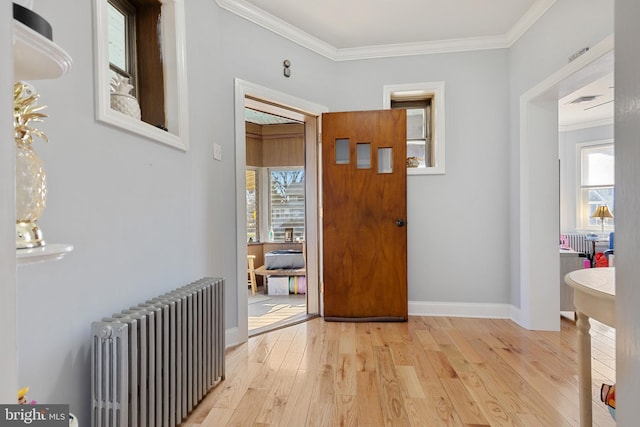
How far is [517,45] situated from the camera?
2.98 m

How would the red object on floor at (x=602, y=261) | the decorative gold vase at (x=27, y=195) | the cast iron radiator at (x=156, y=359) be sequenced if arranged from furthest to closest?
the red object on floor at (x=602, y=261), the cast iron radiator at (x=156, y=359), the decorative gold vase at (x=27, y=195)

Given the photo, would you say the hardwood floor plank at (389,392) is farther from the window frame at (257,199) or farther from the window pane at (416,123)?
the window frame at (257,199)

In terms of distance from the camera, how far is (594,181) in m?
6.10

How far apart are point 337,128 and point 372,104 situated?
462 mm

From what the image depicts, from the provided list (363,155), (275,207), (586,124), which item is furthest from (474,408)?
(586,124)

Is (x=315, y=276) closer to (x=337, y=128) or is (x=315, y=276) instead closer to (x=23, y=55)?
(x=337, y=128)

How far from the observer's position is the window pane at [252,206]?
5598 millimetres

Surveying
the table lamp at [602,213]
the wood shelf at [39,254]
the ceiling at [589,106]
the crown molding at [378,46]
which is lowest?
the table lamp at [602,213]

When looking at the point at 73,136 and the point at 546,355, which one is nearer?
the point at 73,136

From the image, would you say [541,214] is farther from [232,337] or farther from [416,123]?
[232,337]

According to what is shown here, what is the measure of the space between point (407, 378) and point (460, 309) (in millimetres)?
1514

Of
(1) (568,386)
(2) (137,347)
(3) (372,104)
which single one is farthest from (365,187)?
(2) (137,347)

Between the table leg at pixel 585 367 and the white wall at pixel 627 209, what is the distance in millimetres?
723

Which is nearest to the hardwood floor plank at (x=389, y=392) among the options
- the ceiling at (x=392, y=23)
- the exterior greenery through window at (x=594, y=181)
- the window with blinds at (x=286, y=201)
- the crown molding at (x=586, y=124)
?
the ceiling at (x=392, y=23)
